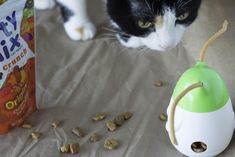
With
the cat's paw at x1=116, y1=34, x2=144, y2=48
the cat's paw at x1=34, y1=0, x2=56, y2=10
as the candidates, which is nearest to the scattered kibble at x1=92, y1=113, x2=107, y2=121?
the cat's paw at x1=116, y1=34, x2=144, y2=48

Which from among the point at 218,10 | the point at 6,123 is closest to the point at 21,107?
the point at 6,123

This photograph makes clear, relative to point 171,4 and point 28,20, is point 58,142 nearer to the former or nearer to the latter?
point 28,20

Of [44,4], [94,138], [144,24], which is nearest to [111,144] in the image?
[94,138]

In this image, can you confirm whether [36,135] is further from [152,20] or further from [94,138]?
[152,20]

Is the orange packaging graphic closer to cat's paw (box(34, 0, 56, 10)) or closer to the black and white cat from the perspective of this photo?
the black and white cat

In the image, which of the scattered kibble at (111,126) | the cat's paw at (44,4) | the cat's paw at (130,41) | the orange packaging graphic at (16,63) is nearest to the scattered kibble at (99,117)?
the scattered kibble at (111,126)

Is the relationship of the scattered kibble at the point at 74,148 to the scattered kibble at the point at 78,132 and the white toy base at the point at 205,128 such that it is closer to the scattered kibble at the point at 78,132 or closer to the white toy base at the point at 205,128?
the scattered kibble at the point at 78,132
